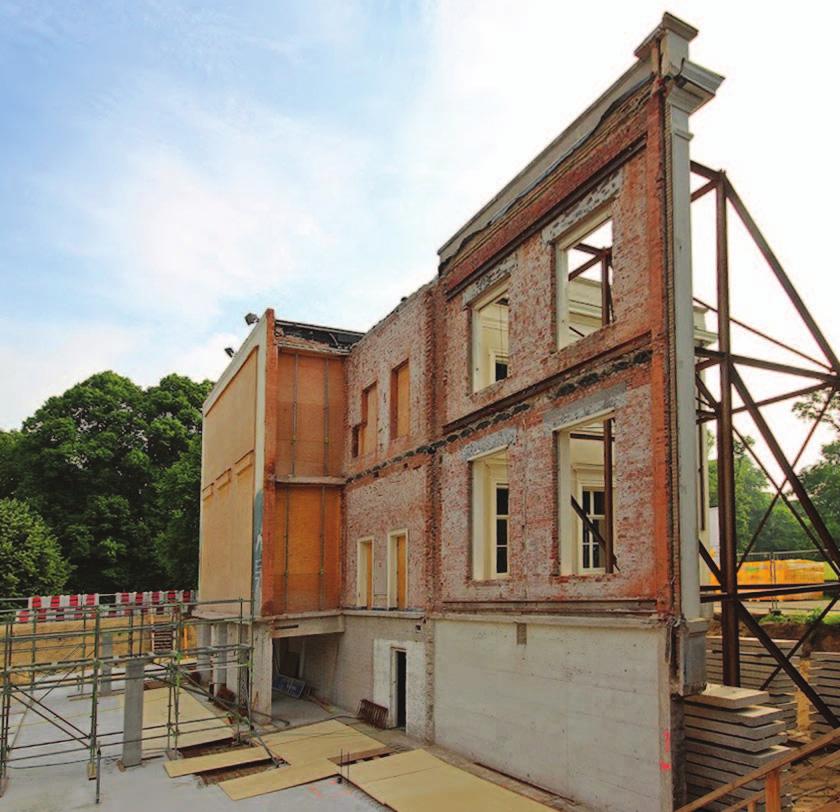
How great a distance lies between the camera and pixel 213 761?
14383mm

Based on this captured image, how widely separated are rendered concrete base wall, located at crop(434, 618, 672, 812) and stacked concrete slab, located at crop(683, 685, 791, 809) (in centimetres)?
33

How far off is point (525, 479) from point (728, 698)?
4.65 metres

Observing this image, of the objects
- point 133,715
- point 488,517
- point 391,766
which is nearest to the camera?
point 391,766

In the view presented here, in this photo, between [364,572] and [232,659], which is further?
[232,659]

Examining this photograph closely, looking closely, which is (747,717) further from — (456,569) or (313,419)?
(313,419)

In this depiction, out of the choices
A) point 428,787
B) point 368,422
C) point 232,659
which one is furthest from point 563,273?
point 232,659

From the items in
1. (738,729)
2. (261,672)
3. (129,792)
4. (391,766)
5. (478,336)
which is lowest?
(129,792)

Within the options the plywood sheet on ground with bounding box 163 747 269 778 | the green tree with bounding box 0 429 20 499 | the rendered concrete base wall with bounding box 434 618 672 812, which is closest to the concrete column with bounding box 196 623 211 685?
the plywood sheet on ground with bounding box 163 747 269 778

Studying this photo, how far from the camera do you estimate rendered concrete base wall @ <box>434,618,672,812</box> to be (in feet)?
31.7

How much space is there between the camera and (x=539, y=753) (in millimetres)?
11789

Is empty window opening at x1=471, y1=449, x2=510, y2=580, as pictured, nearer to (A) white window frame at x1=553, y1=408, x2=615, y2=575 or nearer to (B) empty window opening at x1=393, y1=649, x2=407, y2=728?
(A) white window frame at x1=553, y1=408, x2=615, y2=575

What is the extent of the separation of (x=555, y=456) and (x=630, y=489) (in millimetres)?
1982

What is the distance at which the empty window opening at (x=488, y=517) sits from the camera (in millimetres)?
14656

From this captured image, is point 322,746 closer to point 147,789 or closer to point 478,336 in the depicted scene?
point 147,789
